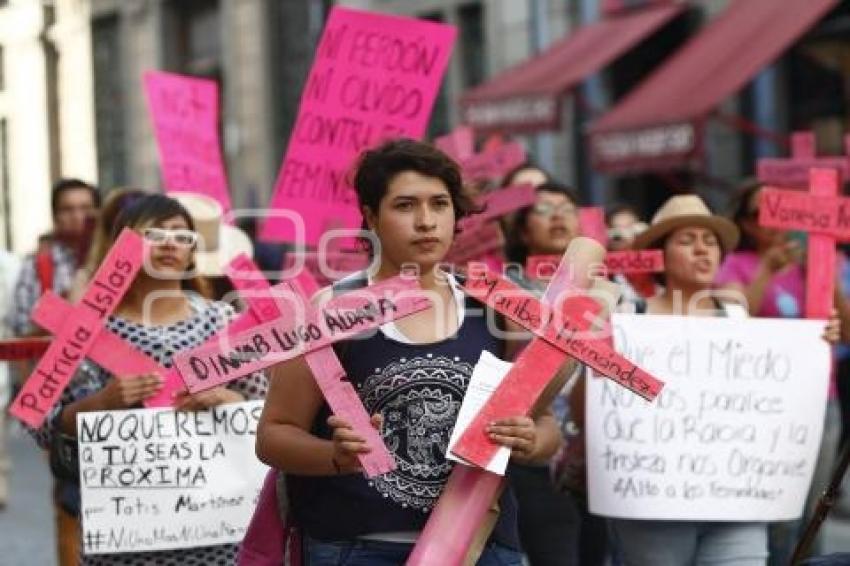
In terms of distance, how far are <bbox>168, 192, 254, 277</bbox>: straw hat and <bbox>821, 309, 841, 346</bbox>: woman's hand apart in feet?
6.61

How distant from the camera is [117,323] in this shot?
18.9 feet

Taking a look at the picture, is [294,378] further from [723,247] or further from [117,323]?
[723,247]

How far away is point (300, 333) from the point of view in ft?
14.1

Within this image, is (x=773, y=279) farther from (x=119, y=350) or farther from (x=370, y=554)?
(x=370, y=554)

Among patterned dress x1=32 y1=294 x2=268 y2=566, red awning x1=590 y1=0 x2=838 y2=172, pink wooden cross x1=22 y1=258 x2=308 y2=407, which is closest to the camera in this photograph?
pink wooden cross x1=22 y1=258 x2=308 y2=407

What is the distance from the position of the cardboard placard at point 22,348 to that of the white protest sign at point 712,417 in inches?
60.6

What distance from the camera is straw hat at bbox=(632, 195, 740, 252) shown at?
6.45m

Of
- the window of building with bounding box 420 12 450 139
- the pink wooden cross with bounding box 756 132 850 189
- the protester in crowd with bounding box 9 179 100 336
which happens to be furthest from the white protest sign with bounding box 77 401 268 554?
the window of building with bounding box 420 12 450 139

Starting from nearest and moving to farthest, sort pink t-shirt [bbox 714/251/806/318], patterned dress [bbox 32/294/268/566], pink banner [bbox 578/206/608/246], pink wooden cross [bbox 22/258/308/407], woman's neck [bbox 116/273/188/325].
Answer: pink wooden cross [bbox 22/258/308/407] < patterned dress [bbox 32/294/268/566] < woman's neck [bbox 116/273/188/325] < pink banner [bbox 578/206/608/246] < pink t-shirt [bbox 714/251/806/318]

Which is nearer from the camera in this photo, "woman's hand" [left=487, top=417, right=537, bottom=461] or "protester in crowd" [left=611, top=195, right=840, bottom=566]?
"woman's hand" [left=487, top=417, right=537, bottom=461]

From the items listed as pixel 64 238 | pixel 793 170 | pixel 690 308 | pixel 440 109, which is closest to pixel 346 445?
pixel 690 308

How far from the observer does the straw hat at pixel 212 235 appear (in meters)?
7.27

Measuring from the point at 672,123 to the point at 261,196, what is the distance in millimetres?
9326

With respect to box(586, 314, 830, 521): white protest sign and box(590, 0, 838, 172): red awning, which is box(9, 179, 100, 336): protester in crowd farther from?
box(590, 0, 838, 172): red awning
